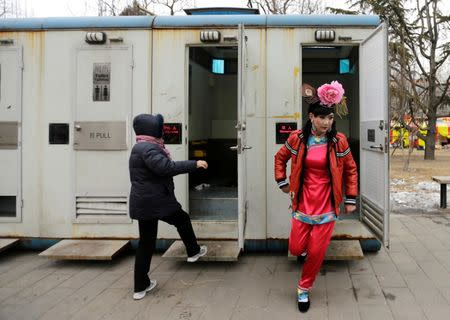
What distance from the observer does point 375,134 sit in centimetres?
484

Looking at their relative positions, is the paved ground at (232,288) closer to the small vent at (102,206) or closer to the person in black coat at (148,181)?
the person in black coat at (148,181)

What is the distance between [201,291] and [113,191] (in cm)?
174

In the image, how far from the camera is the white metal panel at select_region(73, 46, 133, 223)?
5449 mm

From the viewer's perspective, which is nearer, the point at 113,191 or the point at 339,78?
the point at 113,191

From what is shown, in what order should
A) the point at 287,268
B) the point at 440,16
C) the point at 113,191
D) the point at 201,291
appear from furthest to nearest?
the point at 440,16 → the point at 113,191 → the point at 287,268 → the point at 201,291

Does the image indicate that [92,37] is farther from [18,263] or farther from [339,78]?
[339,78]

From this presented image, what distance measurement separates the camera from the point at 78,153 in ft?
18.1

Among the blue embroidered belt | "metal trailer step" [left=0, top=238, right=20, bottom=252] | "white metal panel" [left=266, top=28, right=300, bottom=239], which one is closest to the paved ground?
"metal trailer step" [left=0, top=238, right=20, bottom=252]

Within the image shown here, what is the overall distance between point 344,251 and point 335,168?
137cm

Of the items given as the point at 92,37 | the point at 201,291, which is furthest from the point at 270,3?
the point at 201,291

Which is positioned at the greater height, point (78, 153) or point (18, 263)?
point (78, 153)

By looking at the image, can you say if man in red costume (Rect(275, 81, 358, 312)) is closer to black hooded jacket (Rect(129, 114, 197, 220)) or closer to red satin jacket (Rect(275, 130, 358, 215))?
red satin jacket (Rect(275, 130, 358, 215))

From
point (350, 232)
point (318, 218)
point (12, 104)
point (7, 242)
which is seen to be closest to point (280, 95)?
point (350, 232)

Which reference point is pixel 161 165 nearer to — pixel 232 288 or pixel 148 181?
pixel 148 181
